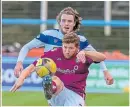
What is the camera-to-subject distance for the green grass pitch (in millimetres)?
10403

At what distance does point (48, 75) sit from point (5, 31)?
7.55 metres

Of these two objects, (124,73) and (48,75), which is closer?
(48,75)

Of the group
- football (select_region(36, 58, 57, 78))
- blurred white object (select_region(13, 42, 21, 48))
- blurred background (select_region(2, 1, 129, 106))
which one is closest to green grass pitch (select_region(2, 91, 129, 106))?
blurred background (select_region(2, 1, 129, 106))

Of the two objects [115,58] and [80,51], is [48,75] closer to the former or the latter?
[80,51]

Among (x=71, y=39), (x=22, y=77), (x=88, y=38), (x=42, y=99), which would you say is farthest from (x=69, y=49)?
(x=88, y=38)

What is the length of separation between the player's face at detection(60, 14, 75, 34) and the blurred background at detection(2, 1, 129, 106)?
174 inches

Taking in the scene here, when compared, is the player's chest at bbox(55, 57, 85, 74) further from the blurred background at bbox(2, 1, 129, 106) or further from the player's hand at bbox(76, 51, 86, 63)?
the blurred background at bbox(2, 1, 129, 106)

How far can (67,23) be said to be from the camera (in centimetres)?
602

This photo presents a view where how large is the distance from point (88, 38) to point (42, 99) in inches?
92.8

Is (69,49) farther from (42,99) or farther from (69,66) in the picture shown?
(42,99)

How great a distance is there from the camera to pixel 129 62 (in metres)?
11.8

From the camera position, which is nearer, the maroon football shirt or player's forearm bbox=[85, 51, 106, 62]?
player's forearm bbox=[85, 51, 106, 62]

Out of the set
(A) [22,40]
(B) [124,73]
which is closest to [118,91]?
(B) [124,73]

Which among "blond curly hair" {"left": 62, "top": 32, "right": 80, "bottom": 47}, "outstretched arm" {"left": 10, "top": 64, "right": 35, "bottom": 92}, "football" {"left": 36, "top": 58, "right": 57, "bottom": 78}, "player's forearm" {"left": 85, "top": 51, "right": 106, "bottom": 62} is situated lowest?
"outstretched arm" {"left": 10, "top": 64, "right": 35, "bottom": 92}
